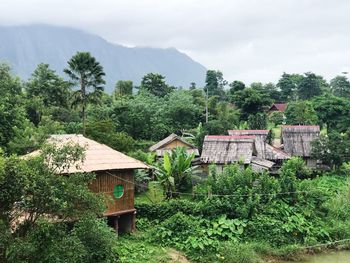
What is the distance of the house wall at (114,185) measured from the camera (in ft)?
52.7

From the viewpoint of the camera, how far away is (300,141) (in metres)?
29.7

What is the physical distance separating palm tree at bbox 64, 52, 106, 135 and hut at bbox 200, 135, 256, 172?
8.00 m

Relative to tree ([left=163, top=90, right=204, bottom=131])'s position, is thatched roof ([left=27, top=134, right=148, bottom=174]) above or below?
below

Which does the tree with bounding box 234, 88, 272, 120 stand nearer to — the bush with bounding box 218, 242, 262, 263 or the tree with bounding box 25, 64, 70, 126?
the tree with bounding box 25, 64, 70, 126

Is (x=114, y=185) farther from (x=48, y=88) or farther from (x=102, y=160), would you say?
(x=48, y=88)

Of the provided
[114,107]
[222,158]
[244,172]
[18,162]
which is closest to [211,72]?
[114,107]

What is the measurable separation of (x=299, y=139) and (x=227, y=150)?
7.09 metres

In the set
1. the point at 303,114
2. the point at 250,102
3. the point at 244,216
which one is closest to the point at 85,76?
the point at 244,216

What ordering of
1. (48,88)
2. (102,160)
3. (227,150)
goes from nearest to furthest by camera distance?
(102,160) → (227,150) → (48,88)

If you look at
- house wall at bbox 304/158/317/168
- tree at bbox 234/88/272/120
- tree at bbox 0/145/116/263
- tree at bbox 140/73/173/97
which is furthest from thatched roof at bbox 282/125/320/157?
tree at bbox 140/73/173/97

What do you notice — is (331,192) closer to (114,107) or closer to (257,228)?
(257,228)

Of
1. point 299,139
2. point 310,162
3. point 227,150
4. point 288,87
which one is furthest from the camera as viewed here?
point 288,87

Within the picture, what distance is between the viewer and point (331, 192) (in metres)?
22.3

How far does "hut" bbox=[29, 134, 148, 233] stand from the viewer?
631 inches
